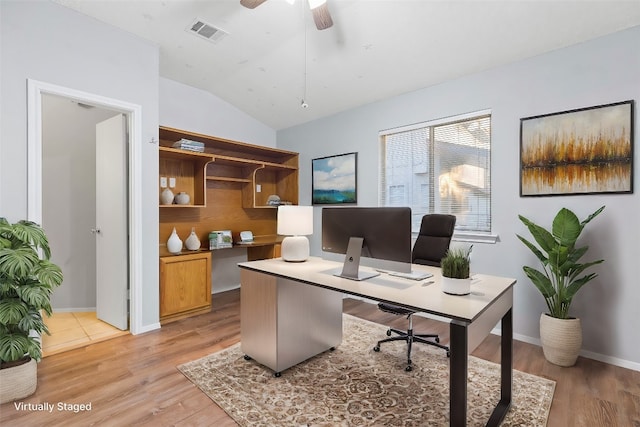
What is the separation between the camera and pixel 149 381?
2.26 m

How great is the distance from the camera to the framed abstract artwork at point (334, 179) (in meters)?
4.30

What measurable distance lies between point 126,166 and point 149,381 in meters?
2.02

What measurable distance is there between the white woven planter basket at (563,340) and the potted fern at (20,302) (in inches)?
145

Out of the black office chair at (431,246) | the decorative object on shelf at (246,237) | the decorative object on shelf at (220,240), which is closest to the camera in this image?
the black office chair at (431,246)

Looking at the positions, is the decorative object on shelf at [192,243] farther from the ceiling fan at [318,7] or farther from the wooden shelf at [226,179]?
the ceiling fan at [318,7]

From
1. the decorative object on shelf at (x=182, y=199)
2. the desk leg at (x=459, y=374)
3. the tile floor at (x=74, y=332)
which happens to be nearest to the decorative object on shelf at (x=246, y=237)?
the decorative object on shelf at (x=182, y=199)

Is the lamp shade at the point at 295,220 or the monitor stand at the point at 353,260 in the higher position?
the lamp shade at the point at 295,220

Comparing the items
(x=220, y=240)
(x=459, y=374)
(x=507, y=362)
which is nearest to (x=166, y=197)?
(x=220, y=240)

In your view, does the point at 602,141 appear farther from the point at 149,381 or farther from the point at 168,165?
the point at 168,165

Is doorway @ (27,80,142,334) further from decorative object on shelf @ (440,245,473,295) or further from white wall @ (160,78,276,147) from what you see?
decorative object on shelf @ (440,245,473,295)

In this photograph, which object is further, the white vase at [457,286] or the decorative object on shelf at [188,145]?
the decorative object on shelf at [188,145]

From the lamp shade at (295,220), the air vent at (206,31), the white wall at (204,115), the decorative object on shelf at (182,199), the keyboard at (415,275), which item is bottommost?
the keyboard at (415,275)

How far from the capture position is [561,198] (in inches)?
108

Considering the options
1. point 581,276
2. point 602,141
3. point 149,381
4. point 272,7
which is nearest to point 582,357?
point 581,276
